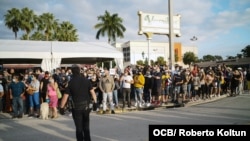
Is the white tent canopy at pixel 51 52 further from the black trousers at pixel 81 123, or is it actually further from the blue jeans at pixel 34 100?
the black trousers at pixel 81 123

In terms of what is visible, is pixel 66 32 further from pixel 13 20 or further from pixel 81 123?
pixel 81 123

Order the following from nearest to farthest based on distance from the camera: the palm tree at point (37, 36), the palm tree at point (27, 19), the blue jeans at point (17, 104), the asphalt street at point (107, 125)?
the asphalt street at point (107, 125) → the blue jeans at point (17, 104) → the palm tree at point (27, 19) → the palm tree at point (37, 36)

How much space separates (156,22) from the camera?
2698 centimetres

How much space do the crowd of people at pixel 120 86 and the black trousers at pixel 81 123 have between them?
19.4 feet

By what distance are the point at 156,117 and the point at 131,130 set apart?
270 cm

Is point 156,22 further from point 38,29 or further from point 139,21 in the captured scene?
point 38,29

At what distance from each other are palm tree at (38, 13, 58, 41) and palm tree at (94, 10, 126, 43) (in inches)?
335

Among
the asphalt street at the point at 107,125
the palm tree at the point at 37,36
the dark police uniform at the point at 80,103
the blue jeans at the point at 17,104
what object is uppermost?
the palm tree at the point at 37,36

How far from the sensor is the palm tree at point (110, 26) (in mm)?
58938

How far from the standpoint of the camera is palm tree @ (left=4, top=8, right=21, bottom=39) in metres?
52.5

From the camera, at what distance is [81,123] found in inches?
259

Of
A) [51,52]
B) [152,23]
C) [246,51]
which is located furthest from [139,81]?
[246,51]

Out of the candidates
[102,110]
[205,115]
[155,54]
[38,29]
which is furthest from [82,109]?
[155,54]

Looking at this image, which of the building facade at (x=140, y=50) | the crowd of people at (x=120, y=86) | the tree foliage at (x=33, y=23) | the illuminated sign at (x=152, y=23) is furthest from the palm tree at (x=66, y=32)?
the building facade at (x=140, y=50)
